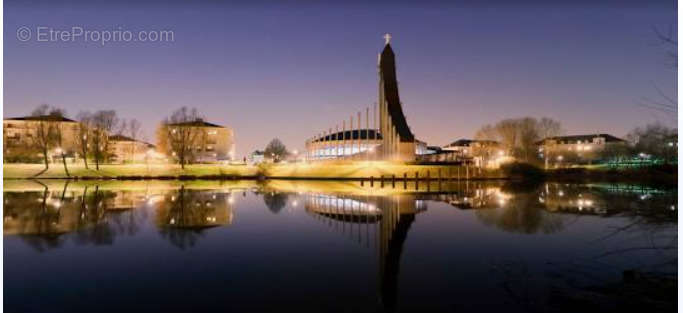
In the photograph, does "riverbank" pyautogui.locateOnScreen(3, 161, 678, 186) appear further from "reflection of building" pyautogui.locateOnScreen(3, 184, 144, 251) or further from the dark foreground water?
the dark foreground water

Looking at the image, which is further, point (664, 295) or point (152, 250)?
point (152, 250)

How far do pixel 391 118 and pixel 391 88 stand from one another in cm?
576

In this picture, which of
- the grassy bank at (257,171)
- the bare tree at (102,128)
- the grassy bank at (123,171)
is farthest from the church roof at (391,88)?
the bare tree at (102,128)

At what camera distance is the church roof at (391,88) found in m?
62.4

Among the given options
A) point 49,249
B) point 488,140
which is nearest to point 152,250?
point 49,249

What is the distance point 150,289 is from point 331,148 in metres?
80.1

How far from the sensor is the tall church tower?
5906 cm

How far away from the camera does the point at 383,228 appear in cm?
1366

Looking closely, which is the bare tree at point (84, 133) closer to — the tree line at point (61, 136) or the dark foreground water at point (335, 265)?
the tree line at point (61, 136)

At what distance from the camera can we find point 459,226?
1434 centimetres

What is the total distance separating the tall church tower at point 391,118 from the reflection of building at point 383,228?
3787cm

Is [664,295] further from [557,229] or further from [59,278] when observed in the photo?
[59,278]

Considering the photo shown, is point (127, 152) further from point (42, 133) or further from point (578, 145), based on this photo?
point (578, 145)

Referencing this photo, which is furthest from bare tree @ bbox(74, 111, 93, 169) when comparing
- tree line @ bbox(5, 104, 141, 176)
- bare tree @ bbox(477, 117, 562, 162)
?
bare tree @ bbox(477, 117, 562, 162)
